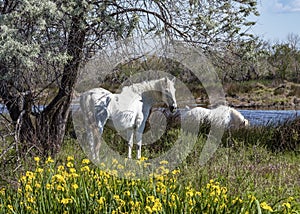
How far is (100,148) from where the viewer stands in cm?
837

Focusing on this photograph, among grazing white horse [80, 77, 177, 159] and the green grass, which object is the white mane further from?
the green grass

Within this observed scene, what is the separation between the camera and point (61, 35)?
6.36 metres

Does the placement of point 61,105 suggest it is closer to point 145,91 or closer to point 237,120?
point 145,91

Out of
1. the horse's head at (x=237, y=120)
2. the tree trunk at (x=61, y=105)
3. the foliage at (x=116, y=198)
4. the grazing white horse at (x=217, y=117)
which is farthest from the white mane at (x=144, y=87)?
the horse's head at (x=237, y=120)

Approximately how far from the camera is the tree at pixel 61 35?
206 inches

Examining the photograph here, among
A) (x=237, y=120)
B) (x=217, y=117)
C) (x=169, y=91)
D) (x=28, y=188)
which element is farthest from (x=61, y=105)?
(x=237, y=120)

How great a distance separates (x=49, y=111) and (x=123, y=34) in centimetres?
222

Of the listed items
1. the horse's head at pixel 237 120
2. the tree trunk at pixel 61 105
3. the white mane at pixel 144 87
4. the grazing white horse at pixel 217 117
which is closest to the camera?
the tree trunk at pixel 61 105

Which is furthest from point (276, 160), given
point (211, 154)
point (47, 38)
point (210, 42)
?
point (47, 38)

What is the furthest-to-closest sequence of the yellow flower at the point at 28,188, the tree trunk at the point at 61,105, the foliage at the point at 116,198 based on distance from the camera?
the tree trunk at the point at 61,105
the yellow flower at the point at 28,188
the foliage at the point at 116,198

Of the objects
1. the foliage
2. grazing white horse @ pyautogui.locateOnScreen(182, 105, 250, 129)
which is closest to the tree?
the foliage

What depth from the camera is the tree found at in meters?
5.23

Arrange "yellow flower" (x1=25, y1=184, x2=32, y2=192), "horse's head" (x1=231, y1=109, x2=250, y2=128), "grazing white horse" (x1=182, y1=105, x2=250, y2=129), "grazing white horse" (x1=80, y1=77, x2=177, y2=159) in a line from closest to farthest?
"yellow flower" (x1=25, y1=184, x2=32, y2=192) < "grazing white horse" (x1=80, y1=77, x2=177, y2=159) < "grazing white horse" (x1=182, y1=105, x2=250, y2=129) < "horse's head" (x1=231, y1=109, x2=250, y2=128)

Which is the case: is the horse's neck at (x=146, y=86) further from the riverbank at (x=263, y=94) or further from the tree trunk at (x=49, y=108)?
the riverbank at (x=263, y=94)
